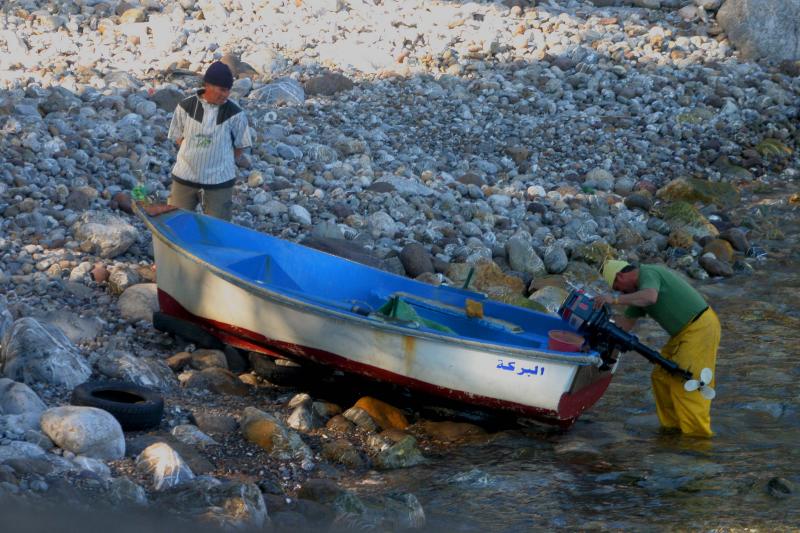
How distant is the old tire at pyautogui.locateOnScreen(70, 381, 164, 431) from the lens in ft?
25.3

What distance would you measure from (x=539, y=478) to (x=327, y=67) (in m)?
10.5

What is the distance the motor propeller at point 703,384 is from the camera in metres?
8.51

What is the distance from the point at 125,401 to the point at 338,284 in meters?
2.53

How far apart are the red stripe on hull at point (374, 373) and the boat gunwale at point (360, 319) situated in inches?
14.9

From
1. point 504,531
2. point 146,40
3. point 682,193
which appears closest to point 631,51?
point 682,193

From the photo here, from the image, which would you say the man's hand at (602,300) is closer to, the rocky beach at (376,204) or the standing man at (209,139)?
the rocky beach at (376,204)

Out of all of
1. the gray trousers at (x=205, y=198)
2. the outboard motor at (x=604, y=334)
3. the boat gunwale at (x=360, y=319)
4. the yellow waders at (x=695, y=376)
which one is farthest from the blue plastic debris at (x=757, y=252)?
the gray trousers at (x=205, y=198)

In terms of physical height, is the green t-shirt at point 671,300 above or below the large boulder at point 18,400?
above

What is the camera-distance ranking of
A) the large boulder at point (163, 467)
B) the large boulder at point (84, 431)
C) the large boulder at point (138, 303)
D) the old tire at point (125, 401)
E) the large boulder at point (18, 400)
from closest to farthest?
the large boulder at point (163, 467) → the large boulder at point (84, 431) → the large boulder at point (18, 400) → the old tire at point (125, 401) → the large boulder at point (138, 303)

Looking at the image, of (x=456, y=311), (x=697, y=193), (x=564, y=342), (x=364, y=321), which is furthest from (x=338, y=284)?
(x=697, y=193)

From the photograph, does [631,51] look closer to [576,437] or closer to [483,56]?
[483,56]

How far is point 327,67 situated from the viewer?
17438mm

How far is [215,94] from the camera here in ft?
31.0

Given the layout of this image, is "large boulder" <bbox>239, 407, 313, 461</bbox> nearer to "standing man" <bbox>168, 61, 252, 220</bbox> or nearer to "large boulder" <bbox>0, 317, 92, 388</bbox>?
"large boulder" <bbox>0, 317, 92, 388</bbox>
